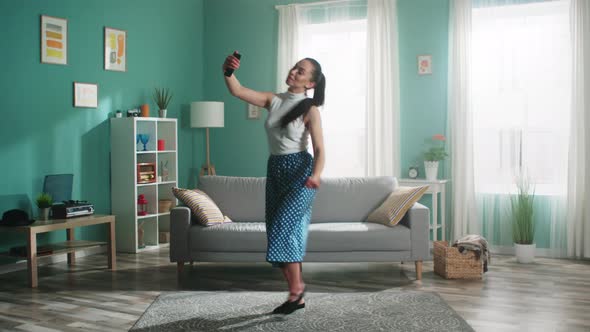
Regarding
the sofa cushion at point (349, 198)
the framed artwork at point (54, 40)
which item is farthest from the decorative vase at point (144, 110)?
the sofa cushion at point (349, 198)

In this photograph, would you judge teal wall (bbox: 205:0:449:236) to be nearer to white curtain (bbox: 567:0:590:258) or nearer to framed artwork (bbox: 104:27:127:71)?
white curtain (bbox: 567:0:590:258)

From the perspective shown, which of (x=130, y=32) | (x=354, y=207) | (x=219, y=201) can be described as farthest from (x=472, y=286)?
(x=130, y=32)

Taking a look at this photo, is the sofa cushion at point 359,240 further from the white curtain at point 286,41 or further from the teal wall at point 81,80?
the white curtain at point 286,41

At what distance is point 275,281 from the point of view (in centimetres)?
437

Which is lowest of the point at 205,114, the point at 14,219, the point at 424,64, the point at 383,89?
the point at 14,219

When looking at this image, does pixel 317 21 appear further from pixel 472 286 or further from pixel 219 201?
pixel 472 286

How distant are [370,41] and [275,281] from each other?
2950mm

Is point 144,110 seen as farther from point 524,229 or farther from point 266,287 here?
point 524,229

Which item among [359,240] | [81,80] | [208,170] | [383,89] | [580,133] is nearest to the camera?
[359,240]

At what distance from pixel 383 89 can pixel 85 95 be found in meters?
2.93

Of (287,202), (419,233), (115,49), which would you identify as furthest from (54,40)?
(419,233)

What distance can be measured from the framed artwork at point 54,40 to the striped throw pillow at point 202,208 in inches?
65.8

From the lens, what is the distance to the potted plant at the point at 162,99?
20.5ft

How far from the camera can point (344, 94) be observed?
6.39 m
